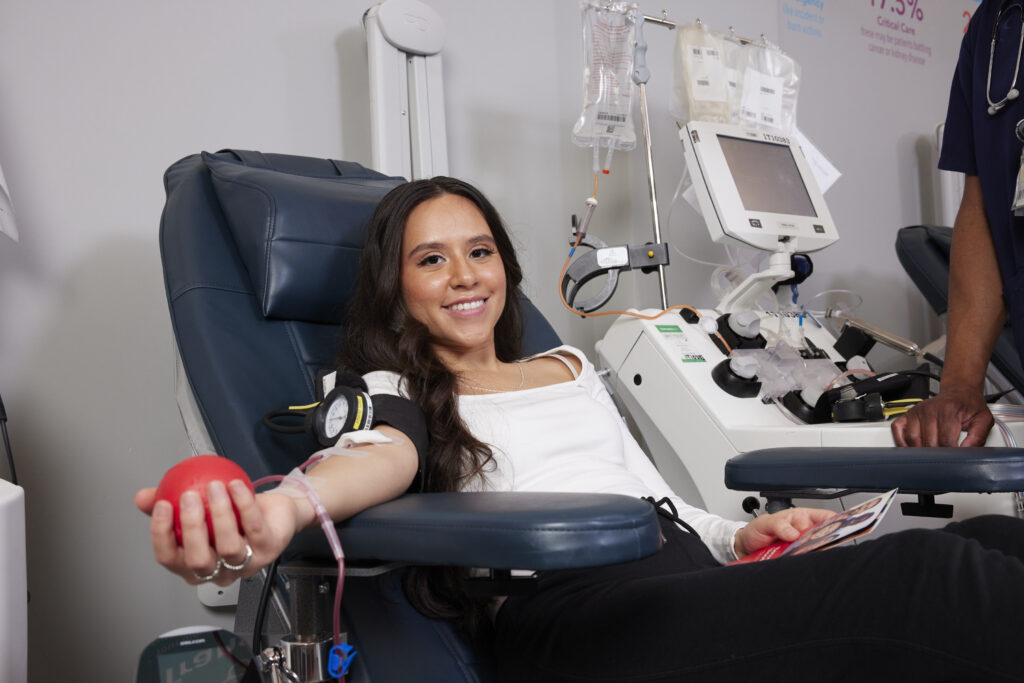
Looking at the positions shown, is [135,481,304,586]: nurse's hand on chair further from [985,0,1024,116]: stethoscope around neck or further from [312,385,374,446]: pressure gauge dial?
[985,0,1024,116]: stethoscope around neck

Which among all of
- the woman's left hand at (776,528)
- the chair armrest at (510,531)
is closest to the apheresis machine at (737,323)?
the woman's left hand at (776,528)

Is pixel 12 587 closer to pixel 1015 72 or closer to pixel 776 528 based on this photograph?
pixel 776 528

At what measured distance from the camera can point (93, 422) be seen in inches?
67.8

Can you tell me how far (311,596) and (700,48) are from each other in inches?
64.2

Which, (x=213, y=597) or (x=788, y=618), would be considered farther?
(x=213, y=597)

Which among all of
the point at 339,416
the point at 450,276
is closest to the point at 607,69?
the point at 450,276

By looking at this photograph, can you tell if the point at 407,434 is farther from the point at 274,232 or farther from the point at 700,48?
the point at 700,48

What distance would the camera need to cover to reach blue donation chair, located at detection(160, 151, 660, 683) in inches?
25.2

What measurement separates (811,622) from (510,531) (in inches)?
12.3

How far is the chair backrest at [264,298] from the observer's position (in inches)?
37.9

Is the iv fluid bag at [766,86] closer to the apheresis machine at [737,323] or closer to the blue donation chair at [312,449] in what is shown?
the apheresis machine at [737,323]

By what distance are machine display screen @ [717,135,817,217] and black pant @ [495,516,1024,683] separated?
122cm

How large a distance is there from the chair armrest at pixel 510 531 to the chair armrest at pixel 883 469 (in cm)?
53

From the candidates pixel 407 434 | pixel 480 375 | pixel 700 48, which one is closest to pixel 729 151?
pixel 700 48
